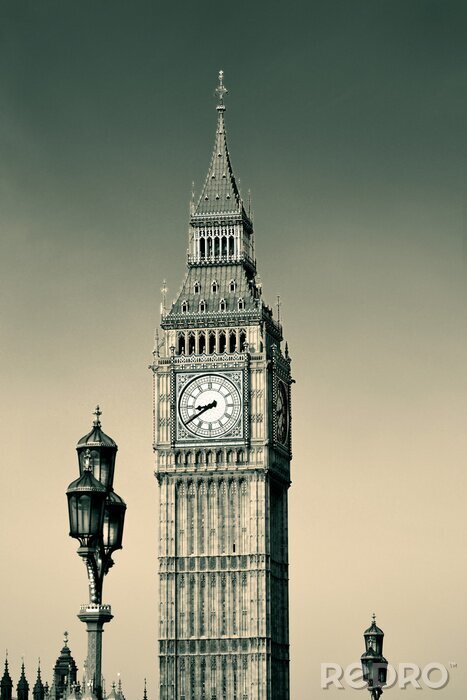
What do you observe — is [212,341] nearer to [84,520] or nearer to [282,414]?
[282,414]

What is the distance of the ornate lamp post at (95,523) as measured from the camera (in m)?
45.0

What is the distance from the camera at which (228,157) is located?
415ft

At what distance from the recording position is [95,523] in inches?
1779

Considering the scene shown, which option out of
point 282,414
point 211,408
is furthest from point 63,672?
point 282,414

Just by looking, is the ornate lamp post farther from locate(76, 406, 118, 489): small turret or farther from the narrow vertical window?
the narrow vertical window

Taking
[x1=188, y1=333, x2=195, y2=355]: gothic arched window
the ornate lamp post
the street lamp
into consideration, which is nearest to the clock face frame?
[x1=188, y1=333, x2=195, y2=355]: gothic arched window

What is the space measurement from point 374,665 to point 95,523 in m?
17.7

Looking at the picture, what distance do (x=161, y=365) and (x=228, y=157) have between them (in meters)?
13.8

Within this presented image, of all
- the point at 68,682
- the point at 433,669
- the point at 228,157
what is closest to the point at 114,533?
the point at 433,669

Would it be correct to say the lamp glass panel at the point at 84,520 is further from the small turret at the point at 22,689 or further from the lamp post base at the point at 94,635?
the small turret at the point at 22,689

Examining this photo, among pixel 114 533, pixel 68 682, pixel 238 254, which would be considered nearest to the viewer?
pixel 114 533

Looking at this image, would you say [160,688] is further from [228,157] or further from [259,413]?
[228,157]

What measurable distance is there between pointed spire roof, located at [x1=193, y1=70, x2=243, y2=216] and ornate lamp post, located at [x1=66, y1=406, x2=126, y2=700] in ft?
257

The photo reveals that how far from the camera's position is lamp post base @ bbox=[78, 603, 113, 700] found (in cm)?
4566
